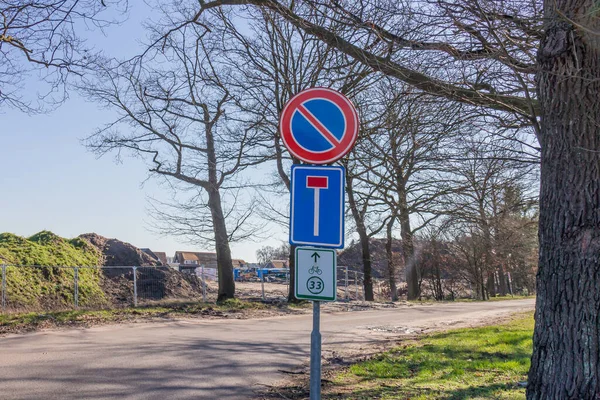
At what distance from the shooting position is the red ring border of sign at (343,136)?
12.6 feet

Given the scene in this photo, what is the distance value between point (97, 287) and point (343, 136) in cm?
1426

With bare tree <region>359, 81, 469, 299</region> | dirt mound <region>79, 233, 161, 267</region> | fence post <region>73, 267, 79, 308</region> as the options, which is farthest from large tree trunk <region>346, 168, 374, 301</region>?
fence post <region>73, 267, 79, 308</region>

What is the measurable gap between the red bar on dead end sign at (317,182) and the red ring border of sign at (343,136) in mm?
114

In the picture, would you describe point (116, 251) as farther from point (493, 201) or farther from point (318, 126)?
point (318, 126)

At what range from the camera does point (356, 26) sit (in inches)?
251

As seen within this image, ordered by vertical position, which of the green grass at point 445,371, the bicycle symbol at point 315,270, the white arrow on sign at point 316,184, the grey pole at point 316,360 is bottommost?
the green grass at point 445,371

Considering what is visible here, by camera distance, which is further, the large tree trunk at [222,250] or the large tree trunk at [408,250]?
the large tree trunk at [408,250]

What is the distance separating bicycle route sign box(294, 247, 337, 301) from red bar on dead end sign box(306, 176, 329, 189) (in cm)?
44

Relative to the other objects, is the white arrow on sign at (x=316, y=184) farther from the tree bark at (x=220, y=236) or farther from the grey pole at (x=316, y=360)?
the tree bark at (x=220, y=236)

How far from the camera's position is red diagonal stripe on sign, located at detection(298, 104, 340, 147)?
3885mm

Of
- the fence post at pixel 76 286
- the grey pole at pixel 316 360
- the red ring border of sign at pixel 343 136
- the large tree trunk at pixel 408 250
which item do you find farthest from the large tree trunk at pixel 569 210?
the large tree trunk at pixel 408 250

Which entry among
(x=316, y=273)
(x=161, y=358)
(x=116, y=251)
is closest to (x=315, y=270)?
(x=316, y=273)

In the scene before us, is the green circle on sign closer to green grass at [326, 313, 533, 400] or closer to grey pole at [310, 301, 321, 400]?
grey pole at [310, 301, 321, 400]

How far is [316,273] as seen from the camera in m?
3.69
